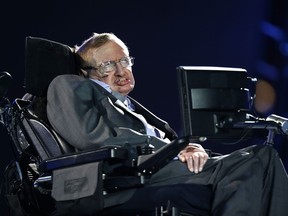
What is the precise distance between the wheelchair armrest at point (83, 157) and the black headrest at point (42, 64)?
1.42 ft

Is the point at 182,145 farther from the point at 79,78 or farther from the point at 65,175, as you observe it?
the point at 79,78

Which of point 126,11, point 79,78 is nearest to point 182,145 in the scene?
point 79,78

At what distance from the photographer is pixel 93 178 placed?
7.64 ft

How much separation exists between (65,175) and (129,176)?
243 mm

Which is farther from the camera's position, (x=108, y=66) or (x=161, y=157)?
(x=108, y=66)

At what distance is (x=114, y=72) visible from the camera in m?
3.05

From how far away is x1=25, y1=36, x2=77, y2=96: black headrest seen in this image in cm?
278

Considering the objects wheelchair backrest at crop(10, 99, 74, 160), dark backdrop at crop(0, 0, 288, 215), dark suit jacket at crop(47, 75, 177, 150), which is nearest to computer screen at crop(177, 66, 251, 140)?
dark suit jacket at crop(47, 75, 177, 150)

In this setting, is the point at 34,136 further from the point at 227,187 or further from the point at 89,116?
the point at 227,187

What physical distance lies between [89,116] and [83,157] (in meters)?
0.31

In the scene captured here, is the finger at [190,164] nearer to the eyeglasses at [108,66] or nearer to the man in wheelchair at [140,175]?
the man in wheelchair at [140,175]

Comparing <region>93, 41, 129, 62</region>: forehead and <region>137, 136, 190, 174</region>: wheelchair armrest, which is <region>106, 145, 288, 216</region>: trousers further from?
<region>93, 41, 129, 62</region>: forehead

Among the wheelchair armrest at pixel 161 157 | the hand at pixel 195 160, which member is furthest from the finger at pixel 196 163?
the wheelchair armrest at pixel 161 157

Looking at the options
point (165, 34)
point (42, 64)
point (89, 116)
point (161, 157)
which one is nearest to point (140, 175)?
point (161, 157)
